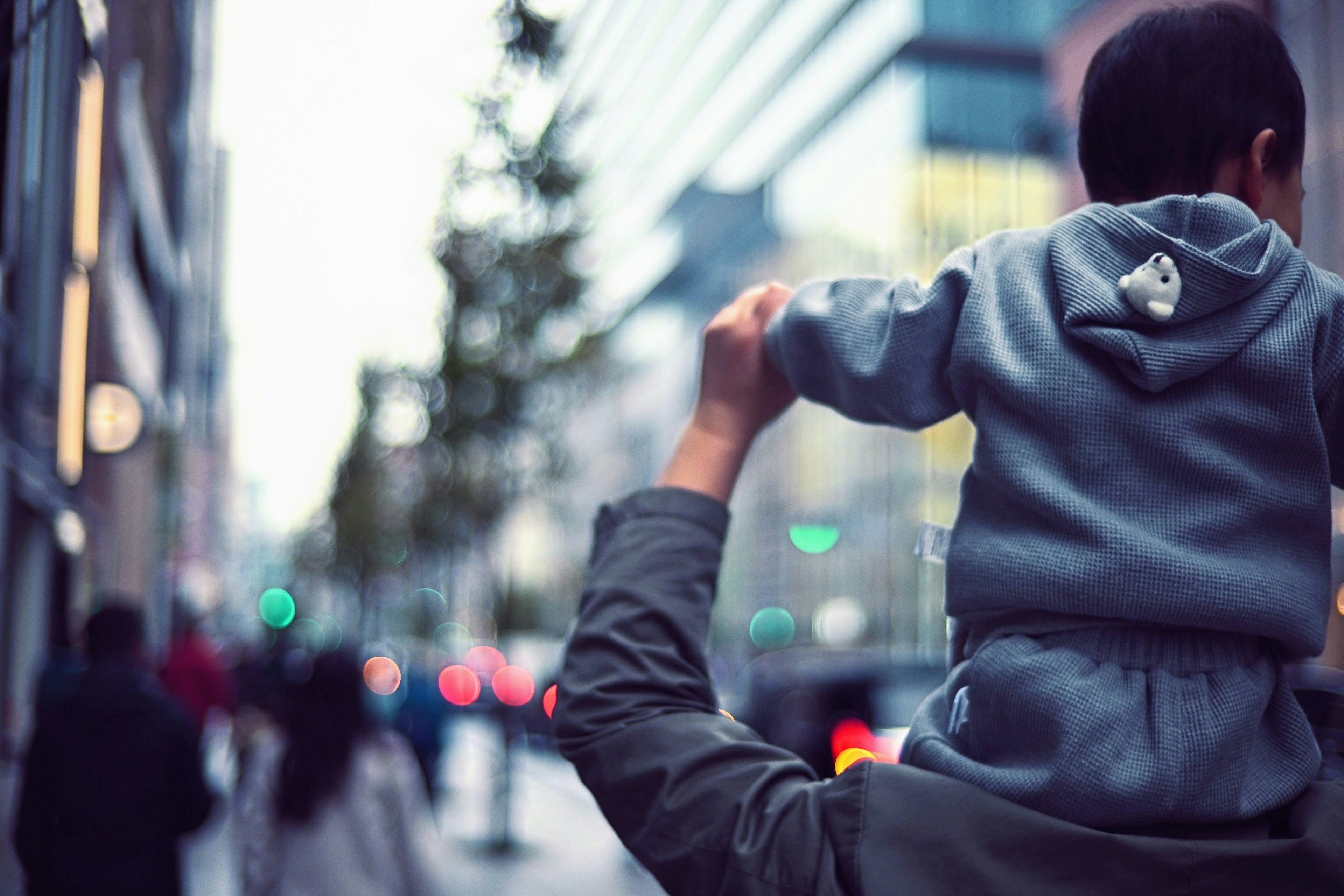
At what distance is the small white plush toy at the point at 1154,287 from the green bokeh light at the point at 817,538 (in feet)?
96.8

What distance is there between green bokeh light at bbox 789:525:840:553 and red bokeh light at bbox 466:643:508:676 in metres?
8.25

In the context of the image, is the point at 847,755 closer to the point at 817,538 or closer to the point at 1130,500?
the point at 1130,500

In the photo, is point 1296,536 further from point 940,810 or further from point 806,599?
point 806,599

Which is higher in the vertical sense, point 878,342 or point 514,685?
point 878,342

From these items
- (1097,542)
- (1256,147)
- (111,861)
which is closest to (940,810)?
(1097,542)

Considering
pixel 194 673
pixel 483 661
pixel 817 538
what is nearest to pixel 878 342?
pixel 194 673

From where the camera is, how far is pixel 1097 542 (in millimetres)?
908

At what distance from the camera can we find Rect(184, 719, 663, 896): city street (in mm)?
9711

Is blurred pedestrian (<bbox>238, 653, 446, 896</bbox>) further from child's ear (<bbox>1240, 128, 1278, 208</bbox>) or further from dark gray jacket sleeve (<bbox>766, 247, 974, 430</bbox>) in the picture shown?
child's ear (<bbox>1240, 128, 1278, 208</bbox>)

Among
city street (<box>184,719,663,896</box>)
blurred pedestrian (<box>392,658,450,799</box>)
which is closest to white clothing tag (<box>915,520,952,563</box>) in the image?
city street (<box>184,719,663,896</box>)

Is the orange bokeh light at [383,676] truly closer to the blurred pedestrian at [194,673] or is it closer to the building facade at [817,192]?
the building facade at [817,192]

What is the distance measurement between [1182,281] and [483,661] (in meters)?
27.5

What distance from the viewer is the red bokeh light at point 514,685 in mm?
A: 17656

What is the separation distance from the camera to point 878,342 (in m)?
1.00
